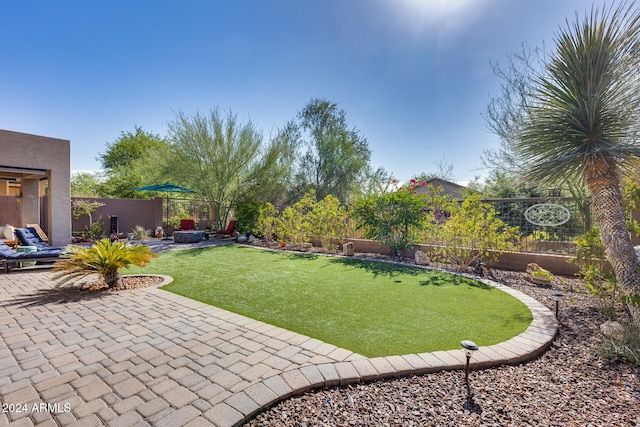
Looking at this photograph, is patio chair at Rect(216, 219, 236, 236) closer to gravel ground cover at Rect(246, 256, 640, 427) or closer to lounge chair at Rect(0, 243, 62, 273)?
lounge chair at Rect(0, 243, 62, 273)

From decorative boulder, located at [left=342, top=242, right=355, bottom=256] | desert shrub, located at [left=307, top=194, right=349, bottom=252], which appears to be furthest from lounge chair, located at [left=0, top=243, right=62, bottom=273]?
decorative boulder, located at [left=342, top=242, right=355, bottom=256]

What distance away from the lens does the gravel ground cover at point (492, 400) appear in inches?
78.1

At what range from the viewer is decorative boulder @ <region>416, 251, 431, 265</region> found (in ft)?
24.8

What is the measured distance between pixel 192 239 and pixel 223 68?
704 cm

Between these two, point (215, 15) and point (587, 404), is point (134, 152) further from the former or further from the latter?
point (587, 404)

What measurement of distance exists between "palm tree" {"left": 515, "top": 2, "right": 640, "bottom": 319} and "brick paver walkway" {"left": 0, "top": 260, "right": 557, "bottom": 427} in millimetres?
1497

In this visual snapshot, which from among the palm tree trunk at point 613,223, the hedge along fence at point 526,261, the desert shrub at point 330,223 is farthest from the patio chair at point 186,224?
the palm tree trunk at point 613,223

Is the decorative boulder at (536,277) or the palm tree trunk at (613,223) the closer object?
the palm tree trunk at (613,223)

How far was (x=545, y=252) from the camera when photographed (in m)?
6.62

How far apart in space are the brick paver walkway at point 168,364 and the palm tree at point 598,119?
4.91 feet

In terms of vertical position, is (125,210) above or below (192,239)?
above

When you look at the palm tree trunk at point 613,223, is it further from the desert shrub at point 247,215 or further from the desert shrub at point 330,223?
→ the desert shrub at point 247,215

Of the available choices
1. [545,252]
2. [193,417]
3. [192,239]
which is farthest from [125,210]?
[545,252]

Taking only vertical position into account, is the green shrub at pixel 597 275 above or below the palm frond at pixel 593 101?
below
